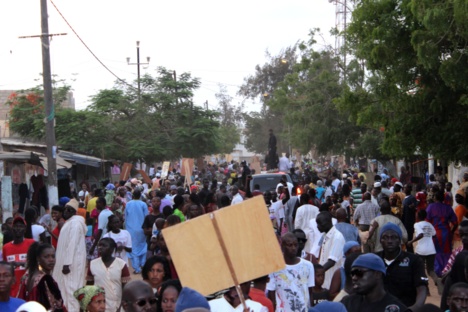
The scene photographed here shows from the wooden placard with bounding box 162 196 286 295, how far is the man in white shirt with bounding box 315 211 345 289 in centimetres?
509

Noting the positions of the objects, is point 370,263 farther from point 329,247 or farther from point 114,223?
point 114,223

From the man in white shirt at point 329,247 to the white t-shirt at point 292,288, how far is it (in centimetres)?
231

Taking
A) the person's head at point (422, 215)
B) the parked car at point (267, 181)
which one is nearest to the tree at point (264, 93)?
the parked car at point (267, 181)

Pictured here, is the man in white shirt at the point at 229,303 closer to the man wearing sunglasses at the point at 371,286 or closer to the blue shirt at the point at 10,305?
the man wearing sunglasses at the point at 371,286

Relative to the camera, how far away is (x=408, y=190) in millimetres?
18391

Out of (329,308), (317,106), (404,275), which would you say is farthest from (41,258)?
(317,106)

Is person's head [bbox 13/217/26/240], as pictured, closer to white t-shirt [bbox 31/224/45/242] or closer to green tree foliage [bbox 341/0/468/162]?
white t-shirt [bbox 31/224/45/242]

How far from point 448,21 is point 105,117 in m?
29.0

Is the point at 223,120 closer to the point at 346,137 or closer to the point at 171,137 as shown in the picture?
the point at 171,137

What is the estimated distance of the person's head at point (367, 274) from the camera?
6.58 metres

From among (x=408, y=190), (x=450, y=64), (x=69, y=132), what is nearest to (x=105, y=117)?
(x=69, y=132)

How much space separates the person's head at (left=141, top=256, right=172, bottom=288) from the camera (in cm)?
846

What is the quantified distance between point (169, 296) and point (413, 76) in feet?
36.7

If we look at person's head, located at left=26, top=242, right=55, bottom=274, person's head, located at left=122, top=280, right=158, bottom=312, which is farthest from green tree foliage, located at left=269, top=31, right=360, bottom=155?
person's head, located at left=122, top=280, right=158, bottom=312
